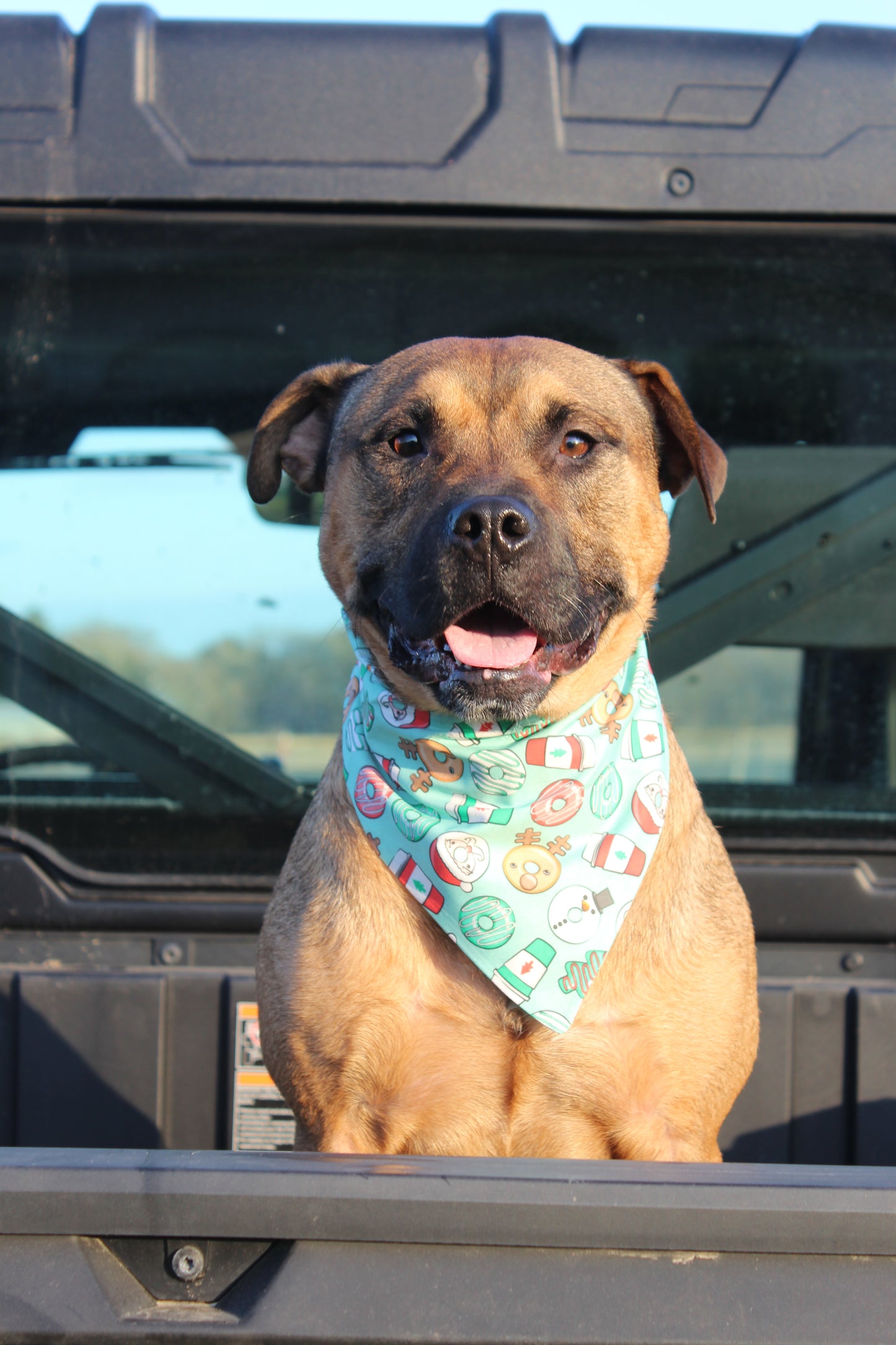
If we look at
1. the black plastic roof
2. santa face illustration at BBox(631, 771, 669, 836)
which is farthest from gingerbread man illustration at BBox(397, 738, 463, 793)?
the black plastic roof

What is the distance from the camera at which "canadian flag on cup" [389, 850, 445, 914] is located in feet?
7.72

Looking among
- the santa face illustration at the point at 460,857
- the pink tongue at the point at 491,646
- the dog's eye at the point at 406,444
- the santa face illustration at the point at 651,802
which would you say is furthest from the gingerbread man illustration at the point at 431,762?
the dog's eye at the point at 406,444

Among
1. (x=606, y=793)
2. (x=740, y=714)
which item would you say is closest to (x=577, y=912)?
(x=606, y=793)

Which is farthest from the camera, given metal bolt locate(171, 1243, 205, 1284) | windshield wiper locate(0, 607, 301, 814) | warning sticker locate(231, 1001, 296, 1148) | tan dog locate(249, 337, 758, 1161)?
windshield wiper locate(0, 607, 301, 814)

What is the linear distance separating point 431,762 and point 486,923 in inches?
15.6

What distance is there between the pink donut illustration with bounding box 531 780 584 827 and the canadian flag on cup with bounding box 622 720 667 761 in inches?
5.7

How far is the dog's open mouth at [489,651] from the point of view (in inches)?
89.9

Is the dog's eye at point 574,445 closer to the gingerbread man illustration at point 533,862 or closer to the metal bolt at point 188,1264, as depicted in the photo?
the gingerbread man illustration at point 533,862

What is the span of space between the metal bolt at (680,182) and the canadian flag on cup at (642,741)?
1138 millimetres

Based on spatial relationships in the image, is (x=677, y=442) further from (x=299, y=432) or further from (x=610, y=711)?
(x=299, y=432)

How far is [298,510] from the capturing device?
3230mm

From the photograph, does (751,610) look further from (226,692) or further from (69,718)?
(69,718)

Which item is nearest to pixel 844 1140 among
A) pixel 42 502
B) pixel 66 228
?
pixel 42 502

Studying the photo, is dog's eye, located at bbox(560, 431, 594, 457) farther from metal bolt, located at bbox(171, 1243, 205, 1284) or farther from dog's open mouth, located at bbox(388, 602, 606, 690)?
metal bolt, located at bbox(171, 1243, 205, 1284)
